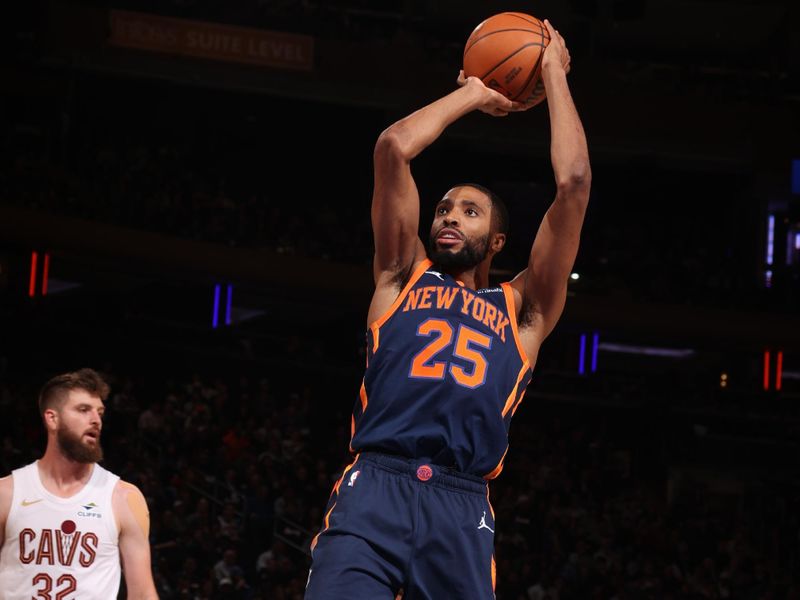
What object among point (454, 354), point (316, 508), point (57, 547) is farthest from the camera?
point (316, 508)

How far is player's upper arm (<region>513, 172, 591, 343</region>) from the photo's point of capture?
3.91 meters

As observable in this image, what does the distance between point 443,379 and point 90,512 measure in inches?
69.0

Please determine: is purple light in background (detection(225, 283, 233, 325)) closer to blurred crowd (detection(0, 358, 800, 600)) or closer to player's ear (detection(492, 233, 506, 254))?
blurred crowd (detection(0, 358, 800, 600))

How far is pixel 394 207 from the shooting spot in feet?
12.8

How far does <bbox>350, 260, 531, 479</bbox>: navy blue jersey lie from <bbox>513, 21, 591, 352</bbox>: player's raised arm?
14 centimetres

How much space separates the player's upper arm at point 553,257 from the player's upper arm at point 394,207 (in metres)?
0.41

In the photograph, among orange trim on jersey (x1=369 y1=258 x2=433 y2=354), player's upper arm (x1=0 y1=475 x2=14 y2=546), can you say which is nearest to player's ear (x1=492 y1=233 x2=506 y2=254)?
orange trim on jersey (x1=369 y1=258 x2=433 y2=354)

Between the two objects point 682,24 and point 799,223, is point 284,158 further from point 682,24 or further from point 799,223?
point 799,223

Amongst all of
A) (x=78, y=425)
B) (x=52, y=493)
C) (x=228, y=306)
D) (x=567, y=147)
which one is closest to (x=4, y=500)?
(x=52, y=493)

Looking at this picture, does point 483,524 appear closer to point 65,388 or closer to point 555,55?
point 555,55

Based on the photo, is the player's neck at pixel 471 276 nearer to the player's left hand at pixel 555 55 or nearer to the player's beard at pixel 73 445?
the player's left hand at pixel 555 55

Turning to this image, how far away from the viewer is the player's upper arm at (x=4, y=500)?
4520mm

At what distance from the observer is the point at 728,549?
15688 millimetres

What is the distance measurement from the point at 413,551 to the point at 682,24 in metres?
20.8
